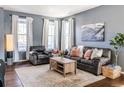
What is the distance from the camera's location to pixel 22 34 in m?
5.71

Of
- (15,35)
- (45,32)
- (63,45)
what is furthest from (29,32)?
(63,45)

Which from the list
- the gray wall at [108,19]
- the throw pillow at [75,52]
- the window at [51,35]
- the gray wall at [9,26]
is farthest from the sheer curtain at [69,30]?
the throw pillow at [75,52]

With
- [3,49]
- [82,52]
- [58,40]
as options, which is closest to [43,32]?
[58,40]

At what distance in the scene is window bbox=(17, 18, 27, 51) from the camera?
560 centimetres

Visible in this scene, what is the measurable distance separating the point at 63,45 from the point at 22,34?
7.96 ft

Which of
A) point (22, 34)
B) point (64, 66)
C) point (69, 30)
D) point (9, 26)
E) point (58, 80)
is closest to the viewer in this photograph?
point (58, 80)

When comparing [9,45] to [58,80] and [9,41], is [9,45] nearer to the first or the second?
[9,41]

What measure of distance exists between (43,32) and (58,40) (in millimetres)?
1155

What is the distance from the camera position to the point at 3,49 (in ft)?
16.1

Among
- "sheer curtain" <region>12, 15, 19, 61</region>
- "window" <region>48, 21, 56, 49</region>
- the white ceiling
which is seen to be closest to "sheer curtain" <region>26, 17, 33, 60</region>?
"sheer curtain" <region>12, 15, 19, 61</region>

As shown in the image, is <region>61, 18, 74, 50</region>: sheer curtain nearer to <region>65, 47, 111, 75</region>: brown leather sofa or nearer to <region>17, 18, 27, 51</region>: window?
<region>65, 47, 111, 75</region>: brown leather sofa

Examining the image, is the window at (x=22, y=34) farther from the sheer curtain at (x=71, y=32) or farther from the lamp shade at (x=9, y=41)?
the sheer curtain at (x=71, y=32)

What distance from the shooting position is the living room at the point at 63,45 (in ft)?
11.1
